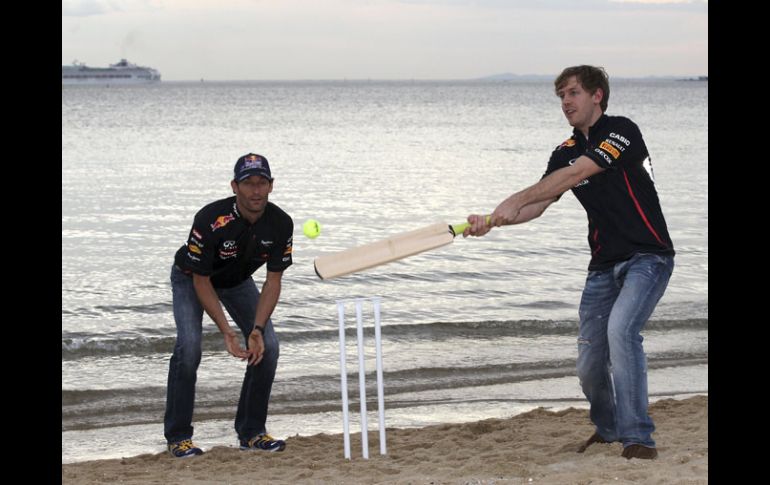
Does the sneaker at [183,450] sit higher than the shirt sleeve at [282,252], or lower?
lower

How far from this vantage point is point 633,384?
17.0 ft

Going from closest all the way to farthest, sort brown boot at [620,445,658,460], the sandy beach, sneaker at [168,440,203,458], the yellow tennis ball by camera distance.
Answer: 1. the sandy beach
2. brown boot at [620,445,658,460]
3. the yellow tennis ball
4. sneaker at [168,440,203,458]

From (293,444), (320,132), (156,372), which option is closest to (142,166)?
(320,132)

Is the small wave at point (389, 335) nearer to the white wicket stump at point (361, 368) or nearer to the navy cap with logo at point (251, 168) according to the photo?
the white wicket stump at point (361, 368)

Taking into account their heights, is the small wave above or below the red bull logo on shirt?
below

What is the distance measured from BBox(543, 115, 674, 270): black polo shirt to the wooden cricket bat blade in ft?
2.64

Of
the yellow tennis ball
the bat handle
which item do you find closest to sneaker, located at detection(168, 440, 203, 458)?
the yellow tennis ball

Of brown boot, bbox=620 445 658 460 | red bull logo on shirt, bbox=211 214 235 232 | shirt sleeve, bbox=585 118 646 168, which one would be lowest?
brown boot, bbox=620 445 658 460

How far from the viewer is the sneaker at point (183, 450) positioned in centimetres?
603

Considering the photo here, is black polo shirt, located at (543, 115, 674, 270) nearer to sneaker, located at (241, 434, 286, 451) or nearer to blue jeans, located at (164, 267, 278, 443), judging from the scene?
blue jeans, located at (164, 267, 278, 443)

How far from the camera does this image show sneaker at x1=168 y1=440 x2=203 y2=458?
19.8 feet

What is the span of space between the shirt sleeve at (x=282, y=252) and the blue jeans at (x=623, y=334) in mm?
1653

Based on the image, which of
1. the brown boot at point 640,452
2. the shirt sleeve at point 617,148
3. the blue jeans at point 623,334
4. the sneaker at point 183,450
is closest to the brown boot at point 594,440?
the blue jeans at point 623,334

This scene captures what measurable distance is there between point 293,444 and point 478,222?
1843 mm
